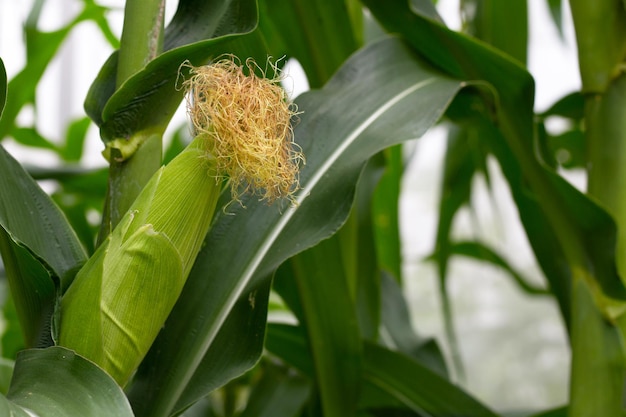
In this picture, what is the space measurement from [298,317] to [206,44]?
0.26 m

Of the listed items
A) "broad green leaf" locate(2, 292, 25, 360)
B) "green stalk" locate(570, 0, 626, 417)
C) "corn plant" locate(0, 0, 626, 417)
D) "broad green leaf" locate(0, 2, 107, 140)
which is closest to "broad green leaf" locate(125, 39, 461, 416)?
"corn plant" locate(0, 0, 626, 417)

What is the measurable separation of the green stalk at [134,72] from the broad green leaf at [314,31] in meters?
0.18

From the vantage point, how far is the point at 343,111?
0.50 metres

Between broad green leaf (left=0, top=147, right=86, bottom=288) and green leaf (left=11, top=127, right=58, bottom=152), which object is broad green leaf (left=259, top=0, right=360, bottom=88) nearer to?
broad green leaf (left=0, top=147, right=86, bottom=288)

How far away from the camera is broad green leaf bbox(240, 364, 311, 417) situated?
2.08 feet

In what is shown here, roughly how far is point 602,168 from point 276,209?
0.26 m

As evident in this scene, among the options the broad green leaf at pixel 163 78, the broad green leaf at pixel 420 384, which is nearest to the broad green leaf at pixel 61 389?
the broad green leaf at pixel 163 78

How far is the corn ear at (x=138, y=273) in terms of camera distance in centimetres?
32

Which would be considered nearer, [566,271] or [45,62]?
[566,271]

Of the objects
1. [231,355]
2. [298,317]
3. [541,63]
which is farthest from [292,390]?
[541,63]

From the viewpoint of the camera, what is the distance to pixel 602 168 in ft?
1.71

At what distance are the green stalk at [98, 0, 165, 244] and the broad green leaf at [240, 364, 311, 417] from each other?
32 cm

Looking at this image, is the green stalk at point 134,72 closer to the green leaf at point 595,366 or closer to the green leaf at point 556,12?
the green leaf at point 595,366

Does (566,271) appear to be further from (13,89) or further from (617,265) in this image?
(13,89)
